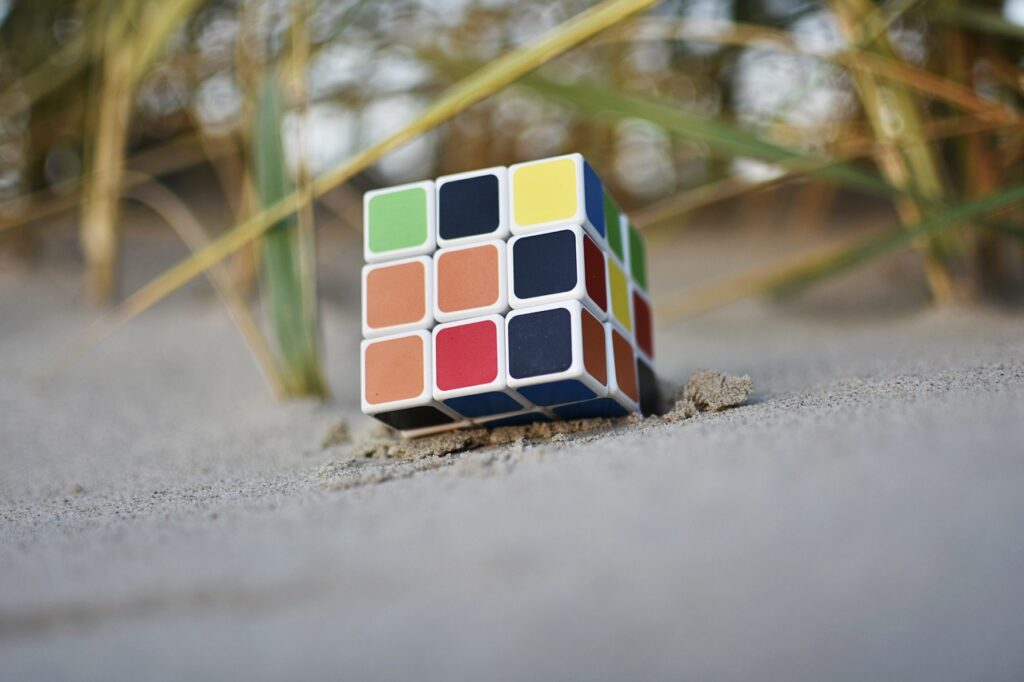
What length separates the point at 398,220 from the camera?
92 cm

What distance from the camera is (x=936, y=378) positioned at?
2.57ft

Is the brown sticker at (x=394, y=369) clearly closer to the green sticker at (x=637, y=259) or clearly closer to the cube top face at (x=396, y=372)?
the cube top face at (x=396, y=372)

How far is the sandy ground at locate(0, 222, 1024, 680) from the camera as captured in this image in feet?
1.37

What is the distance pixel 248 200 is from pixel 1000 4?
1260mm

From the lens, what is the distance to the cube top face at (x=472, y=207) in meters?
0.89

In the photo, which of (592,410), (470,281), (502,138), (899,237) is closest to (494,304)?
(470,281)

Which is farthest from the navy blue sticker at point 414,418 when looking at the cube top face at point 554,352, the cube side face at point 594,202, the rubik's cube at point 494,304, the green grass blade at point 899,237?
the green grass blade at point 899,237

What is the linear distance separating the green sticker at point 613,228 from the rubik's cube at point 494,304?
0.02 meters

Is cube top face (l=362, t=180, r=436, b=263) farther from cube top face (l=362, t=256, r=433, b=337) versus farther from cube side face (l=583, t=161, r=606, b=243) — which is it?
cube side face (l=583, t=161, r=606, b=243)

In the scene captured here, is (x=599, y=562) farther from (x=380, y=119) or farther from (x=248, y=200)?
(x=380, y=119)

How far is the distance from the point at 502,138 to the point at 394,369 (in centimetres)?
138

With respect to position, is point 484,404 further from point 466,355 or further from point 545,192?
point 545,192

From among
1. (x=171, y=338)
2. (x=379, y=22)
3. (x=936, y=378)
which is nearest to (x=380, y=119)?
(x=379, y=22)

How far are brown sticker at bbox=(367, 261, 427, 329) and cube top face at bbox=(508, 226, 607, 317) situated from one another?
A: 0.31 ft
